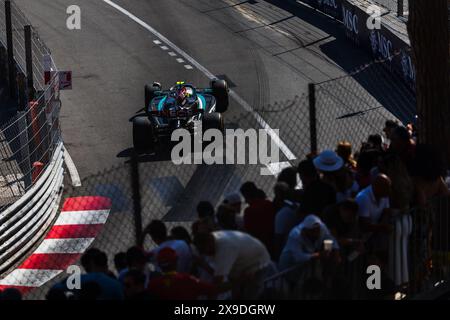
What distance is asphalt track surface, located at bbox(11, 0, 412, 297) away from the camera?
78.5ft

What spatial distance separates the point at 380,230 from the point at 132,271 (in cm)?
259

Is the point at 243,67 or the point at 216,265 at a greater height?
the point at 243,67

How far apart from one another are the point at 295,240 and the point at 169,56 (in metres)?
19.5

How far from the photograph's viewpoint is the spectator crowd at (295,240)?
30.7ft

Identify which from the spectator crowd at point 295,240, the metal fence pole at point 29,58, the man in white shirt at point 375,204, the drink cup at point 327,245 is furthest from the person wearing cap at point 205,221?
the metal fence pole at point 29,58

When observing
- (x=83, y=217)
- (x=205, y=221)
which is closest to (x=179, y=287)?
(x=205, y=221)

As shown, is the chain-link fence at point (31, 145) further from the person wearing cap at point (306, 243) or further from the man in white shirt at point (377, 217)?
the person wearing cap at point (306, 243)

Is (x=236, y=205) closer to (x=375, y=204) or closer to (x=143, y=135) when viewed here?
(x=375, y=204)

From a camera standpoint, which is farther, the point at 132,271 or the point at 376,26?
the point at 376,26

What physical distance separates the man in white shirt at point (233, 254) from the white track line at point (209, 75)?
23.7ft

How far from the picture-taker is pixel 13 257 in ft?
55.1

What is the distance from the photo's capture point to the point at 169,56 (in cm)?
2920
